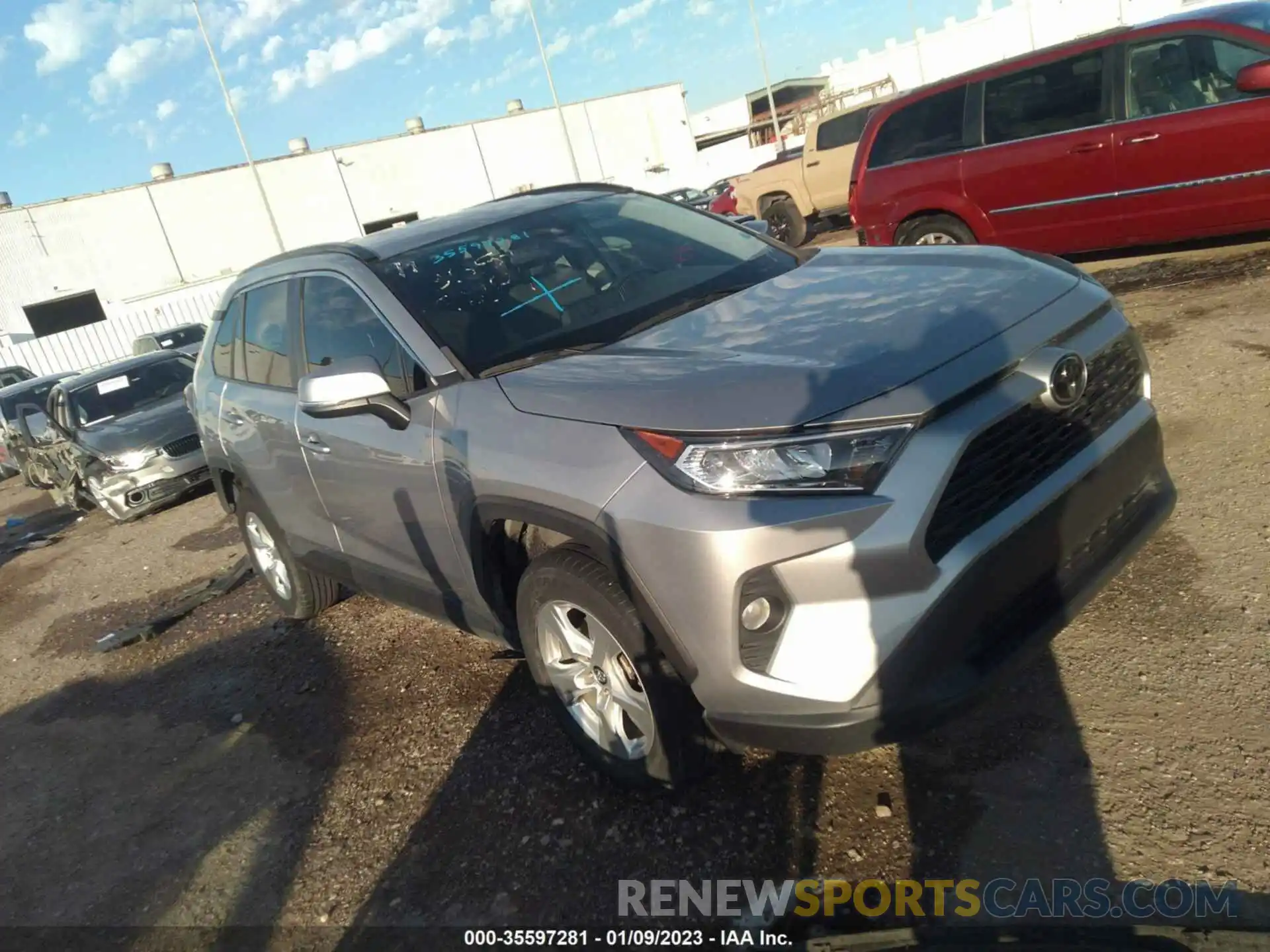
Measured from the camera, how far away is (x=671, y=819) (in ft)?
9.40

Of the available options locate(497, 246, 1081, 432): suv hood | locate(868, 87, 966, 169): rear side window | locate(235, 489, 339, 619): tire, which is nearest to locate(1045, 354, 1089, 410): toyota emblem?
locate(497, 246, 1081, 432): suv hood

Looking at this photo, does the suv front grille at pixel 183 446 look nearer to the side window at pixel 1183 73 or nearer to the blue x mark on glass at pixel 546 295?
the blue x mark on glass at pixel 546 295

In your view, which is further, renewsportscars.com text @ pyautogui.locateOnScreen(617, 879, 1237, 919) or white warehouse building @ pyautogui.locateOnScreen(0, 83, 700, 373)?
white warehouse building @ pyautogui.locateOnScreen(0, 83, 700, 373)

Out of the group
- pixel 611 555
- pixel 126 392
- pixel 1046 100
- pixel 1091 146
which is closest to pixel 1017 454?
pixel 611 555

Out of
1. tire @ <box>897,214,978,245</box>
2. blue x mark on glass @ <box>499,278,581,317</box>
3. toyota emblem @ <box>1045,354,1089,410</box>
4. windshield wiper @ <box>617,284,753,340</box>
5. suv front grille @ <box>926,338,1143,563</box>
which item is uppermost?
blue x mark on glass @ <box>499,278,581,317</box>

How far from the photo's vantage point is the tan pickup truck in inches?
558

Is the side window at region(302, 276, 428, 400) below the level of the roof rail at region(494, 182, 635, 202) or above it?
below

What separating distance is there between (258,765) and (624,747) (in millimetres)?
1858

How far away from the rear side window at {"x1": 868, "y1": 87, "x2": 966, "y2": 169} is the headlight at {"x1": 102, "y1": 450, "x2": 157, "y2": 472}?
7.48 meters

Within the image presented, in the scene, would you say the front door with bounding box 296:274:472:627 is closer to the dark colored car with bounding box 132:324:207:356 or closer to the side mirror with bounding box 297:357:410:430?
the side mirror with bounding box 297:357:410:430

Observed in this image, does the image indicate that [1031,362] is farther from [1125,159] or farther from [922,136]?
[922,136]

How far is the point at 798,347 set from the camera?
103 inches

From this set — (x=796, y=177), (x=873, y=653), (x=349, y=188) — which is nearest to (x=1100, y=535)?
(x=873, y=653)

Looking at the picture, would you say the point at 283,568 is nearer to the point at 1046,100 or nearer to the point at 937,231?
the point at 937,231
